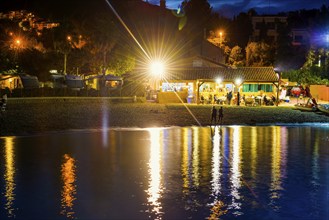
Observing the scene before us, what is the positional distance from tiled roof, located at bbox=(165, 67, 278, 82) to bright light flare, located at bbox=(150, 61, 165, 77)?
276cm

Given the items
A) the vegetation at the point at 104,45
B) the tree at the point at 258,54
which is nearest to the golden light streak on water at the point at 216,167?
the vegetation at the point at 104,45

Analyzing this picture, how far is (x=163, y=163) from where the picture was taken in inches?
630

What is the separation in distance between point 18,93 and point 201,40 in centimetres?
2684

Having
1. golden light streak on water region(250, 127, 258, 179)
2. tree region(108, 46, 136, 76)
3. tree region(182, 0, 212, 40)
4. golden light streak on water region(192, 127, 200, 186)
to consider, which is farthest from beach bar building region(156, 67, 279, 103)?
tree region(182, 0, 212, 40)

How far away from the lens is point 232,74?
53062mm

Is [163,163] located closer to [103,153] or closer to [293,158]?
[103,153]

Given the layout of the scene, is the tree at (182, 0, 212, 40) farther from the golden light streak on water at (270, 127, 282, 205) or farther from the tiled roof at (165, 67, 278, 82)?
the golden light streak on water at (270, 127, 282, 205)

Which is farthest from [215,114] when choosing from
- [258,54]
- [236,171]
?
[258,54]

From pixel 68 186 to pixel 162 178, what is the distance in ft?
8.62

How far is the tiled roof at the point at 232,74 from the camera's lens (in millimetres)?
51769

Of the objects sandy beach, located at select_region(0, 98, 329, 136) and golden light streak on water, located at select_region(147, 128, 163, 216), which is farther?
sandy beach, located at select_region(0, 98, 329, 136)

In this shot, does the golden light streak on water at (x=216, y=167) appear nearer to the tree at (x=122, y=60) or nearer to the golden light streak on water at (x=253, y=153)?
the golden light streak on water at (x=253, y=153)

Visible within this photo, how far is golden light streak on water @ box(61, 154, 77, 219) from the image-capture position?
33.8 feet

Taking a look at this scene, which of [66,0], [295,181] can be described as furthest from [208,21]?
[295,181]
